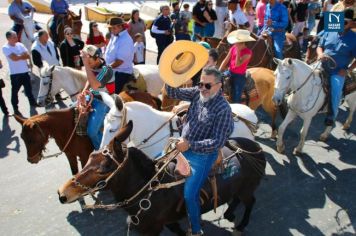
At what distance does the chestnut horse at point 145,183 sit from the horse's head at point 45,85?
4144 mm

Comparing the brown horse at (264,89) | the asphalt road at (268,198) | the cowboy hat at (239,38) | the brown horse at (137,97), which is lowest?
the asphalt road at (268,198)

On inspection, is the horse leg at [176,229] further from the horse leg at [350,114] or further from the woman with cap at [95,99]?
the horse leg at [350,114]

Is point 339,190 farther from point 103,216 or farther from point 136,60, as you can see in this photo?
point 136,60

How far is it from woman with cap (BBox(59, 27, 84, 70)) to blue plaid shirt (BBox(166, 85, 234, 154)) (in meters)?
6.52

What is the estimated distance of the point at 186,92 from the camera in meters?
4.16

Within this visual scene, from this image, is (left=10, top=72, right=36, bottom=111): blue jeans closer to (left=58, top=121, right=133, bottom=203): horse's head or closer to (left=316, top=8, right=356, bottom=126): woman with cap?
(left=58, top=121, right=133, bottom=203): horse's head

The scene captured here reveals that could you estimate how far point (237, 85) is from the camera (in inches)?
285

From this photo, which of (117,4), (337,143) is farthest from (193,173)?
(117,4)

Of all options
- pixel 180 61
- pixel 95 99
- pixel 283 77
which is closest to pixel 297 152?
pixel 283 77

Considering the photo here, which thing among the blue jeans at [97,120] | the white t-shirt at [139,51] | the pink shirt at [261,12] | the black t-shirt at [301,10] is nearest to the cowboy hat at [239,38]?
the blue jeans at [97,120]

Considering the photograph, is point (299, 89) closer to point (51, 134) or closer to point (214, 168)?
point (214, 168)

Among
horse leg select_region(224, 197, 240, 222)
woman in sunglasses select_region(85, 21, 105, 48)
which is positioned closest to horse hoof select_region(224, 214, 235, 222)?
horse leg select_region(224, 197, 240, 222)

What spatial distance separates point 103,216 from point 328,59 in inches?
198

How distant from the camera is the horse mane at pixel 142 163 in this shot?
3.90 metres
